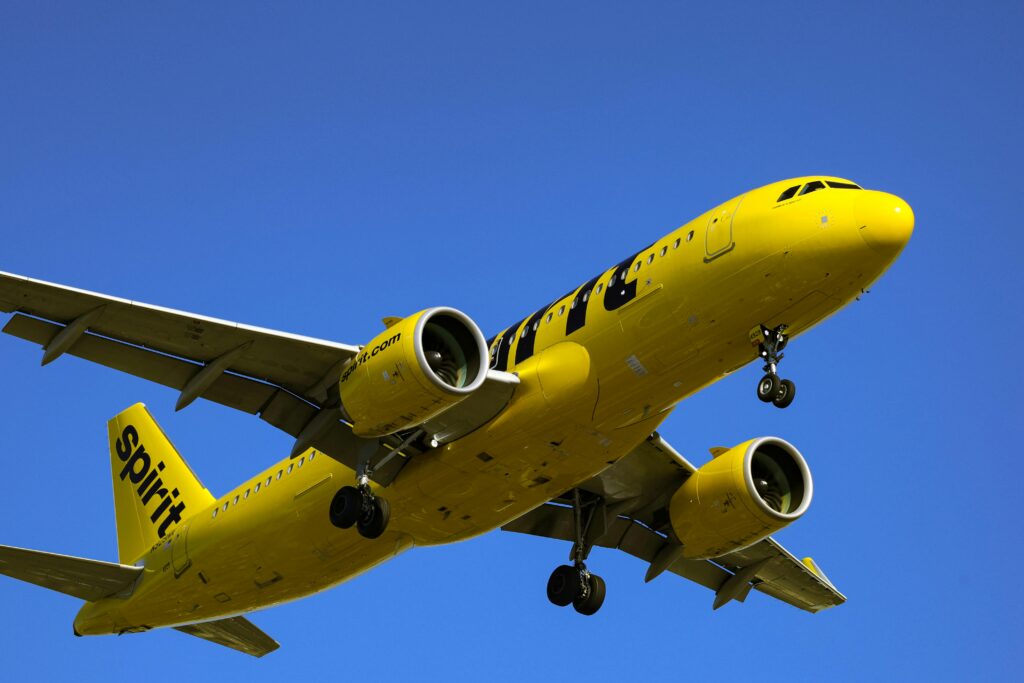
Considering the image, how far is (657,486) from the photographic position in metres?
30.6

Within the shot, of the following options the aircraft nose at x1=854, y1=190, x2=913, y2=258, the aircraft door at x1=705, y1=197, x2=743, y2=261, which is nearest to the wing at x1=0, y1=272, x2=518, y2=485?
the aircraft door at x1=705, y1=197, x2=743, y2=261

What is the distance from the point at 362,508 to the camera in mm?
25406

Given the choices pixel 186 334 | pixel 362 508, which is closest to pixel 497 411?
pixel 362 508

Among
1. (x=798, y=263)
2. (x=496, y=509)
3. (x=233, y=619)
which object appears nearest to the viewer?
(x=798, y=263)

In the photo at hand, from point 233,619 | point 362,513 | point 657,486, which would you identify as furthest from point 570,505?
point 233,619

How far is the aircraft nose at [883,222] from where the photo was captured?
21984 millimetres

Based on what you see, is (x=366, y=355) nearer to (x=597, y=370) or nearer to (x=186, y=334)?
(x=186, y=334)

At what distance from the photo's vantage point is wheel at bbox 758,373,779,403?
22.7m

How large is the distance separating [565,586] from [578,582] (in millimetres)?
300

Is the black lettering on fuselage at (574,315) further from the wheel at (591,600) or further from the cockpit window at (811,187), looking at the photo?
the wheel at (591,600)

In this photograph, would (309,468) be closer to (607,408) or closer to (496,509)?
(496,509)

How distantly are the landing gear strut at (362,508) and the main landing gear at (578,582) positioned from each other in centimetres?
522

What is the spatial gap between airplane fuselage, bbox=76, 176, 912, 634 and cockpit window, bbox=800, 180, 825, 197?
0.54ft

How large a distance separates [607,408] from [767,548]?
10253 millimetres
